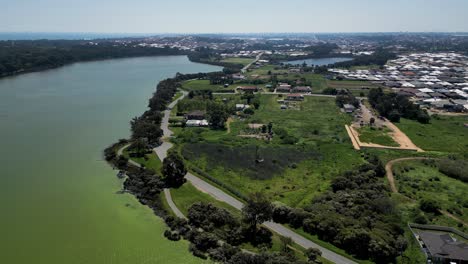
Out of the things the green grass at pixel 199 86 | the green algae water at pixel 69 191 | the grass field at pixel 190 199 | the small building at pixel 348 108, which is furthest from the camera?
the green grass at pixel 199 86

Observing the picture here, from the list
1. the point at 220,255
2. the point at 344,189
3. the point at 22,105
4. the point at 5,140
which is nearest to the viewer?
the point at 220,255

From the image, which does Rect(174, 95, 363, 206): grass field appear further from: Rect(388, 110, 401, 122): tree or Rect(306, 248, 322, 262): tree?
Rect(306, 248, 322, 262): tree

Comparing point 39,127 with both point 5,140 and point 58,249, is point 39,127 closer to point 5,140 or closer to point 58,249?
point 5,140

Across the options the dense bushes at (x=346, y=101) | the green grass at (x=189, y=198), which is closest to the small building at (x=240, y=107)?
the dense bushes at (x=346, y=101)

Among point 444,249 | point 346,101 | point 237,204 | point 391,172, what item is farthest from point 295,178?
point 346,101

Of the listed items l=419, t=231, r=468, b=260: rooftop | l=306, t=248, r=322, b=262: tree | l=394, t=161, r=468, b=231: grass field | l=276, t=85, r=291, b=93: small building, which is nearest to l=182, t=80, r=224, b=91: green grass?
l=276, t=85, r=291, b=93: small building

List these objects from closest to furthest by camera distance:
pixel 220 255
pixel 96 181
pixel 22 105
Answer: pixel 220 255 → pixel 96 181 → pixel 22 105

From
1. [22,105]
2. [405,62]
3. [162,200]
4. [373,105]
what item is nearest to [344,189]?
[162,200]

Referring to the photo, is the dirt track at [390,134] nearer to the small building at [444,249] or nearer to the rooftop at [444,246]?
the rooftop at [444,246]
